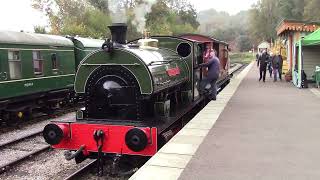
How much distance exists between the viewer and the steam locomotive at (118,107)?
725 cm

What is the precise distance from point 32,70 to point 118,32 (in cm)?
655

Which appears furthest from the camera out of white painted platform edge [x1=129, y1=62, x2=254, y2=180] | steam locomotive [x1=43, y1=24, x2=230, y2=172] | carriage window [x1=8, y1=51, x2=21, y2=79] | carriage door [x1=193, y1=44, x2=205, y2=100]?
carriage window [x1=8, y1=51, x2=21, y2=79]

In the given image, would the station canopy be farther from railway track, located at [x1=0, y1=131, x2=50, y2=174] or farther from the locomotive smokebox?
railway track, located at [x1=0, y1=131, x2=50, y2=174]

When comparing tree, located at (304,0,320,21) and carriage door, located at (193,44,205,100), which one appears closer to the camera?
carriage door, located at (193,44,205,100)

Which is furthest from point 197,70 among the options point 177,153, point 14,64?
point 14,64

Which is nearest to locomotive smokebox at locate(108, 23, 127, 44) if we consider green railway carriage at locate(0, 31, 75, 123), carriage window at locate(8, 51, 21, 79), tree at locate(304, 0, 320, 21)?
green railway carriage at locate(0, 31, 75, 123)

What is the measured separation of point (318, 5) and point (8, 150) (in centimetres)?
5725

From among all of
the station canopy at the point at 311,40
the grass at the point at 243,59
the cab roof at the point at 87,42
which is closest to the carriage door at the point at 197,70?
the station canopy at the point at 311,40

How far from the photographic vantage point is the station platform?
5.49m

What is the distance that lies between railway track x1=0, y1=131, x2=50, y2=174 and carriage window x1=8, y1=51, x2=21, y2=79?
86.6 inches

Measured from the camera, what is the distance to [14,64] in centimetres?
1284

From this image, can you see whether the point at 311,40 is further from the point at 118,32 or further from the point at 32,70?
the point at 118,32

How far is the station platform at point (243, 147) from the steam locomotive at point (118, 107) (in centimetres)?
51

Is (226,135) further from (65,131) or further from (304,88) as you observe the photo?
(304,88)
